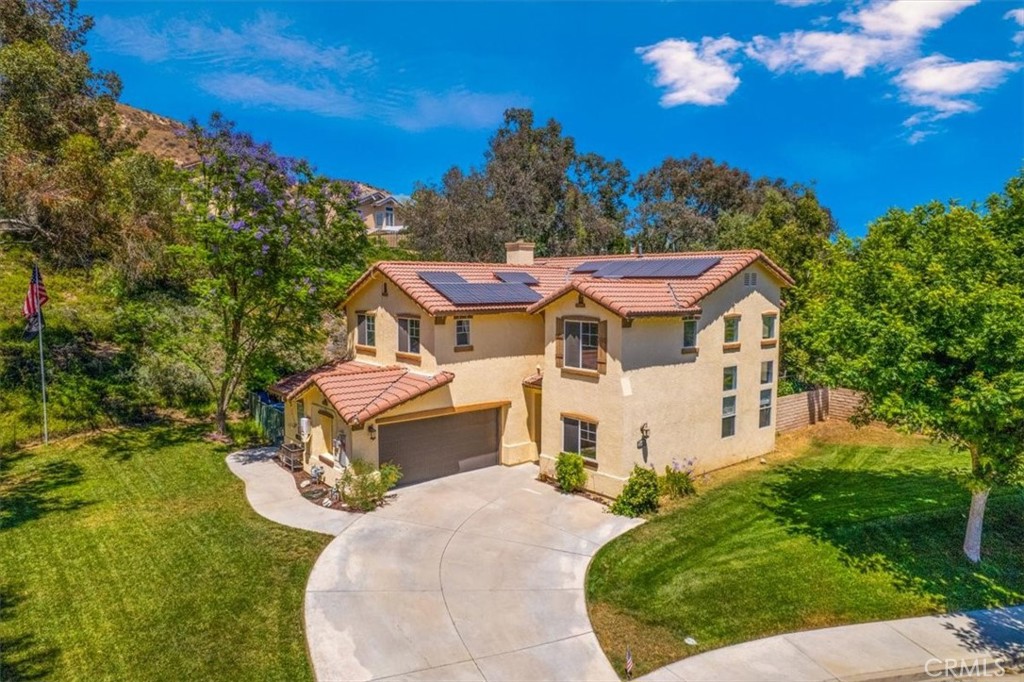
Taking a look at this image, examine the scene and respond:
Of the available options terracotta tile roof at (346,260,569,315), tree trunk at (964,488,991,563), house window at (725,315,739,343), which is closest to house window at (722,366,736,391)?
house window at (725,315,739,343)

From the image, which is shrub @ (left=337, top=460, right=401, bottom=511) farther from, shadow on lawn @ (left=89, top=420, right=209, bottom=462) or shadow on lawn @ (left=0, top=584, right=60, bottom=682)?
shadow on lawn @ (left=89, top=420, right=209, bottom=462)

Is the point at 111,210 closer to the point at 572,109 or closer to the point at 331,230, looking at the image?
the point at 331,230

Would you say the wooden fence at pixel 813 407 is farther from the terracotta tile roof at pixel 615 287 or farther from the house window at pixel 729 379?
the terracotta tile roof at pixel 615 287

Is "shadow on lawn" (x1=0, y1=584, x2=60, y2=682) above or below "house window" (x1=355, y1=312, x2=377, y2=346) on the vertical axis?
below

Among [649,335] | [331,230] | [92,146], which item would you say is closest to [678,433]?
[649,335]

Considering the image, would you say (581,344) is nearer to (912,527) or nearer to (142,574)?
(912,527)

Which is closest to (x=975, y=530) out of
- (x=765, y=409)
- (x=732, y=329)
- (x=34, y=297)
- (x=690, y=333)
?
(x=765, y=409)

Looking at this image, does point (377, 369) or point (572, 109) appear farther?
point (572, 109)
